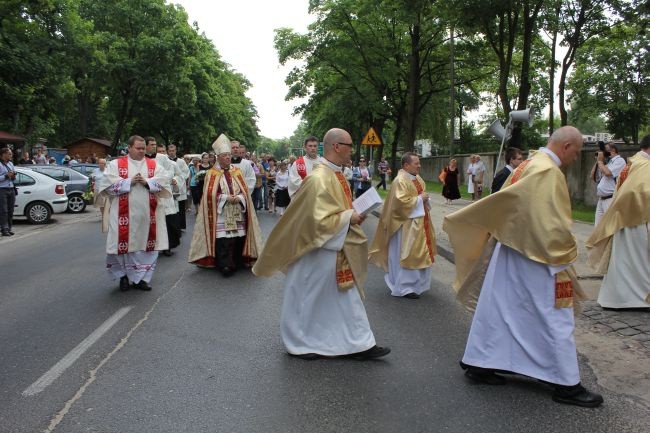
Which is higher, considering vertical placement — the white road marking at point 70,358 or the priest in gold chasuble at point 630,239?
the priest in gold chasuble at point 630,239

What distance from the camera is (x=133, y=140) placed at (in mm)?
7520

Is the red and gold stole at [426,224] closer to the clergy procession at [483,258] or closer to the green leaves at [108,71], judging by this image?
the clergy procession at [483,258]

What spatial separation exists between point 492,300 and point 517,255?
14.6 inches

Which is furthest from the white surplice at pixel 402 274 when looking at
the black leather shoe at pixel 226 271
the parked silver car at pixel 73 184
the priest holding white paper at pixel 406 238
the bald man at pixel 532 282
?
the parked silver car at pixel 73 184

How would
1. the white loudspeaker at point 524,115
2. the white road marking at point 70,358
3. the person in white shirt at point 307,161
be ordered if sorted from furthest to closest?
the white loudspeaker at point 524,115, the person in white shirt at point 307,161, the white road marking at point 70,358

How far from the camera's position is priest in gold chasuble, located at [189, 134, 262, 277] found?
8781mm

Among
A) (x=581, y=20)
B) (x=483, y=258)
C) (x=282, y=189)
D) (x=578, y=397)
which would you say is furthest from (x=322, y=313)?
(x=581, y=20)

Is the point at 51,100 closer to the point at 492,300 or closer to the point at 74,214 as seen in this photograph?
the point at 74,214

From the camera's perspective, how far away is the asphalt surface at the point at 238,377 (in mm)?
3719

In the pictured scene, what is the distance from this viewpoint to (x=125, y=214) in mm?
7504

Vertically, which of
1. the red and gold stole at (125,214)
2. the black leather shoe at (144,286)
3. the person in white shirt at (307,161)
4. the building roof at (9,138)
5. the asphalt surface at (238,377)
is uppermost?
the building roof at (9,138)

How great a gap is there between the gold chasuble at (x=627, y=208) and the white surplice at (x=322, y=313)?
3447 mm

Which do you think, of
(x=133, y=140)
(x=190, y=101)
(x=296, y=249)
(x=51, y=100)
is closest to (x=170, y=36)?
(x=190, y=101)

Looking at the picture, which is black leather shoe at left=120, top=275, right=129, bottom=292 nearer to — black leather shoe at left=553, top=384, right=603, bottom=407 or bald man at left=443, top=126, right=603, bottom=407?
bald man at left=443, top=126, right=603, bottom=407
